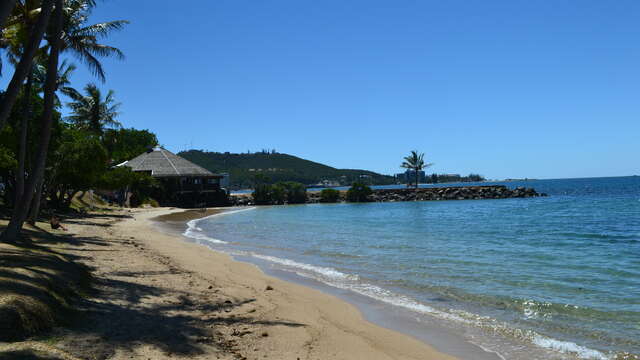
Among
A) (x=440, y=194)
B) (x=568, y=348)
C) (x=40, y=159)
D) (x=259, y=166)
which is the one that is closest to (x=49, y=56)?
(x=40, y=159)

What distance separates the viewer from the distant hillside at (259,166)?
531ft

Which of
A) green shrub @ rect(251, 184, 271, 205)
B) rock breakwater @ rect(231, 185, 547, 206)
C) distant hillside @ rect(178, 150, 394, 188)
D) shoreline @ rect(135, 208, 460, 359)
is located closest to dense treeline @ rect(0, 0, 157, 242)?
shoreline @ rect(135, 208, 460, 359)

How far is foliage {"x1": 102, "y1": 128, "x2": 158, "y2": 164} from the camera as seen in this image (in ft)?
166

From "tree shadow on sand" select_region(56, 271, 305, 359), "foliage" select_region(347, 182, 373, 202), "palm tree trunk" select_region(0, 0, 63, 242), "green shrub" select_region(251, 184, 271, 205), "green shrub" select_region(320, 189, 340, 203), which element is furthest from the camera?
"foliage" select_region(347, 182, 373, 202)

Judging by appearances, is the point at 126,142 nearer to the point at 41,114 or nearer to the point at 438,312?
the point at 41,114

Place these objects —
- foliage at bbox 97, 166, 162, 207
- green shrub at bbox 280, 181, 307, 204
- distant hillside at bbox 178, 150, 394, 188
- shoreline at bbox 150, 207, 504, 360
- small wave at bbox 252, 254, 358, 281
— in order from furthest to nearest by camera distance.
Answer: distant hillside at bbox 178, 150, 394, 188
green shrub at bbox 280, 181, 307, 204
foliage at bbox 97, 166, 162, 207
small wave at bbox 252, 254, 358, 281
shoreline at bbox 150, 207, 504, 360

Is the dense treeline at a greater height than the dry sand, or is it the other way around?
the dense treeline

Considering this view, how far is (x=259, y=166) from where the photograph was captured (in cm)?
18225

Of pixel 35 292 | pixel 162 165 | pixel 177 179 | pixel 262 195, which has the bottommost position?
pixel 35 292

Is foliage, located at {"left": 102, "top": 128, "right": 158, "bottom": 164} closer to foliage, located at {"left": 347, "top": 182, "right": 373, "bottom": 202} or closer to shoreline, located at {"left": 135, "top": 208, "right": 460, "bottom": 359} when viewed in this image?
foliage, located at {"left": 347, "top": 182, "right": 373, "bottom": 202}

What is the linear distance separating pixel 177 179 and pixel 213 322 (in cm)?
4825

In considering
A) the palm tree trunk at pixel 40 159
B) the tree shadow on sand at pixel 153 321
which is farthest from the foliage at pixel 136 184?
the tree shadow on sand at pixel 153 321

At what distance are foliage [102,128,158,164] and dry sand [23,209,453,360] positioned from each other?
1739 inches

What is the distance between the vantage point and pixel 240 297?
812cm
